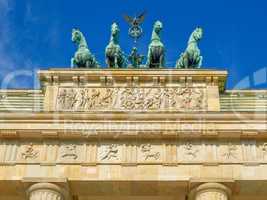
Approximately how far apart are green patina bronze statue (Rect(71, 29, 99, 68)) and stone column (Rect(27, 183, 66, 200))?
18.6ft

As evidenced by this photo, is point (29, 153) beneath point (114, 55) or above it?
beneath

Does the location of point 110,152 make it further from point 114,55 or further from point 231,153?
point 114,55

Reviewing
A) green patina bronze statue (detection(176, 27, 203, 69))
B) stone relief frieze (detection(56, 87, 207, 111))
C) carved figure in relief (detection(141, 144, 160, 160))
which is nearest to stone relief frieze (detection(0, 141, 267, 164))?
carved figure in relief (detection(141, 144, 160, 160))

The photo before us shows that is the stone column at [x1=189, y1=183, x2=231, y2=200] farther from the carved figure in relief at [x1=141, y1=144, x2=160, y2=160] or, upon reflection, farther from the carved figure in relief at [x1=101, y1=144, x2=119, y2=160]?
the carved figure in relief at [x1=101, y1=144, x2=119, y2=160]

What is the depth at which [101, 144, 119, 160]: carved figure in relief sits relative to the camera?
18891 mm

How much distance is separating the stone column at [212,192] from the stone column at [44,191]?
4360mm

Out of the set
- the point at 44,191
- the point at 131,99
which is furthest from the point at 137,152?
the point at 44,191

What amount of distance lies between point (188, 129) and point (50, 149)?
14.9 ft

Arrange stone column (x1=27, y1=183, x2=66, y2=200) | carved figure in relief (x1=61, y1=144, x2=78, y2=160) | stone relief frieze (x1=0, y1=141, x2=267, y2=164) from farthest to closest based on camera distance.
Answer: carved figure in relief (x1=61, y1=144, x2=78, y2=160) → stone relief frieze (x1=0, y1=141, x2=267, y2=164) → stone column (x1=27, y1=183, x2=66, y2=200)

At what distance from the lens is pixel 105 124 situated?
19297mm

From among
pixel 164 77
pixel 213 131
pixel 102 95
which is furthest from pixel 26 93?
pixel 213 131

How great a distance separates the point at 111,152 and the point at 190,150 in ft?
8.45

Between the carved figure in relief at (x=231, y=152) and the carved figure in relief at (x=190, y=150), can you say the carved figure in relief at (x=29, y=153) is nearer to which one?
the carved figure in relief at (x=190, y=150)

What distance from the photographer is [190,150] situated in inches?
749
